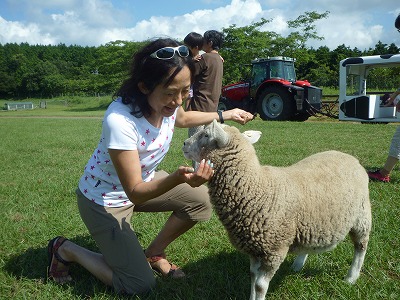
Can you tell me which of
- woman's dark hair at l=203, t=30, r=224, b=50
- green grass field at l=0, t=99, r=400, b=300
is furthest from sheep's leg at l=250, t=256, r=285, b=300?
woman's dark hair at l=203, t=30, r=224, b=50

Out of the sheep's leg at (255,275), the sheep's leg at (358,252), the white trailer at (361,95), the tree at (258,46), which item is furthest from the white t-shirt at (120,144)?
the tree at (258,46)

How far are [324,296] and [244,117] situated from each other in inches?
54.8

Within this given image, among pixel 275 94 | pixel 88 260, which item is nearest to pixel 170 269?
pixel 88 260

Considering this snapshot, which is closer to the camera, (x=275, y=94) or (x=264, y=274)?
(x=264, y=274)

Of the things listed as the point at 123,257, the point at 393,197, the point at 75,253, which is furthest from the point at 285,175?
the point at 393,197

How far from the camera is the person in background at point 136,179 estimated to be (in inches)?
86.4

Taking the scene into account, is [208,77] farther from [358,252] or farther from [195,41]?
[358,252]

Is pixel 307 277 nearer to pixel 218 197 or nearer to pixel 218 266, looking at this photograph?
pixel 218 266

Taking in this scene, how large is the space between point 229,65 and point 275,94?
15.7m

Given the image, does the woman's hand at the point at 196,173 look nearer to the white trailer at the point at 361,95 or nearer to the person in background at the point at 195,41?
the person in background at the point at 195,41

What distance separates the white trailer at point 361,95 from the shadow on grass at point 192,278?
1152cm

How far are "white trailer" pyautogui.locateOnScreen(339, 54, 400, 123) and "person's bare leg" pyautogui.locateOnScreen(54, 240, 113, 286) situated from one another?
483 inches

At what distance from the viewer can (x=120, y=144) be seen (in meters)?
2.18

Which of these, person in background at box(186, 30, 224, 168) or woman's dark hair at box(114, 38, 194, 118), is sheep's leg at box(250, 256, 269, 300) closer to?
woman's dark hair at box(114, 38, 194, 118)
